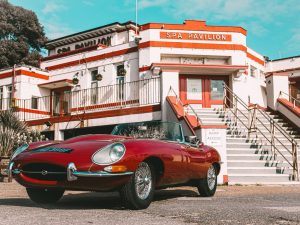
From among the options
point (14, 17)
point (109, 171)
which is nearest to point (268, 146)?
point (109, 171)

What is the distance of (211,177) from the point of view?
7680mm

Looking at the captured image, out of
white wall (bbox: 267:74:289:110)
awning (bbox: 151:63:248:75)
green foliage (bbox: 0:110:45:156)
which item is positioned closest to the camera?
green foliage (bbox: 0:110:45:156)

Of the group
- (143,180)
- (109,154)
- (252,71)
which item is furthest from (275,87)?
(109,154)

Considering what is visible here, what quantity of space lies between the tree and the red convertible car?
38.6 meters

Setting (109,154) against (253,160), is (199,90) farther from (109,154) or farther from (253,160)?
(109,154)

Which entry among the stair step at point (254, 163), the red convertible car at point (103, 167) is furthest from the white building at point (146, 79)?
the red convertible car at point (103, 167)

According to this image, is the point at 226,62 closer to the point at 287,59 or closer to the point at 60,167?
the point at 287,59

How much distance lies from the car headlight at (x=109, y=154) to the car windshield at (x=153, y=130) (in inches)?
55.9

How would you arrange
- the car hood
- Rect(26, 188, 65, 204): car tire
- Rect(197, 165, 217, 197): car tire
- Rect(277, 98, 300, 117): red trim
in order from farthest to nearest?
Rect(277, 98, 300, 117): red trim → Rect(197, 165, 217, 197): car tire → Rect(26, 188, 65, 204): car tire → the car hood

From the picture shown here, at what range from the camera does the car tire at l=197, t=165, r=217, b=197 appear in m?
7.30

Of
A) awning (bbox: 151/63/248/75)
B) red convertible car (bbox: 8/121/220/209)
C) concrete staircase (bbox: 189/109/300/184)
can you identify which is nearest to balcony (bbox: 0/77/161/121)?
awning (bbox: 151/63/248/75)

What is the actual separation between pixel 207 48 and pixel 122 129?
15.5 metres

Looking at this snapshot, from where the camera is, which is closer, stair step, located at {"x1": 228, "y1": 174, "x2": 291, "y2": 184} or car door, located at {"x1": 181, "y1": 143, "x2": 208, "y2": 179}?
car door, located at {"x1": 181, "y1": 143, "x2": 208, "y2": 179}

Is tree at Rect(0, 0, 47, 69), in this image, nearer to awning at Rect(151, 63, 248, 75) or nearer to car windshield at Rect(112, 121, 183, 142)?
awning at Rect(151, 63, 248, 75)
